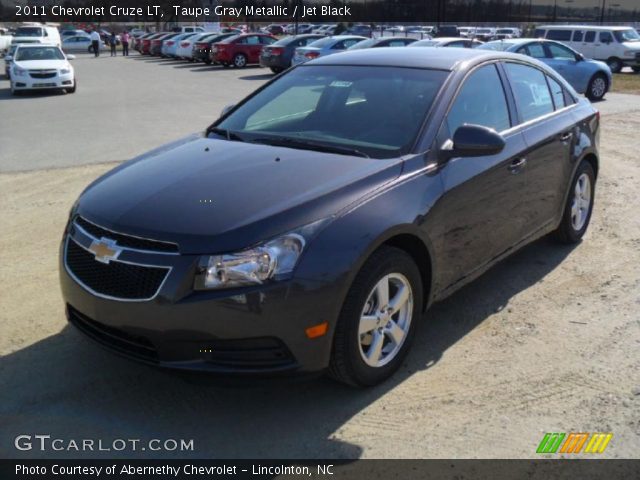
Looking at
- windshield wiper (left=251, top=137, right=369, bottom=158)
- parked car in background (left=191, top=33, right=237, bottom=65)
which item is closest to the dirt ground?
windshield wiper (left=251, top=137, right=369, bottom=158)

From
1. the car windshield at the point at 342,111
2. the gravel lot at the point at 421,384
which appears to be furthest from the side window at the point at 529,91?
the gravel lot at the point at 421,384

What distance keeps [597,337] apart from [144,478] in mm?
2895

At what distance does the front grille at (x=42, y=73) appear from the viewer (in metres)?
19.3

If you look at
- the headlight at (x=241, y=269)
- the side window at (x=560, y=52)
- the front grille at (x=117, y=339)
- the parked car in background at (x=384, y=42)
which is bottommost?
the front grille at (x=117, y=339)

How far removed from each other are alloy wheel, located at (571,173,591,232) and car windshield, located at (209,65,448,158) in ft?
6.99

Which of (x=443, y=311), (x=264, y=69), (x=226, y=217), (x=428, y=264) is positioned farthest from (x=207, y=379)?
(x=264, y=69)

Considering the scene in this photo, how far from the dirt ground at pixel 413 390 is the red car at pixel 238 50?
2654 centimetres

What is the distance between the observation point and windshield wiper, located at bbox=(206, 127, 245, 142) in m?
4.36

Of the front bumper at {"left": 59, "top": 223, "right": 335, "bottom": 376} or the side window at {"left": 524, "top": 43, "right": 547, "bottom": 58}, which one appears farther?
the side window at {"left": 524, "top": 43, "right": 547, "bottom": 58}

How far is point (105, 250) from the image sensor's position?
10.5ft

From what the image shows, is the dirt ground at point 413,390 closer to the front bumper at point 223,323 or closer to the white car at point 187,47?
the front bumper at point 223,323

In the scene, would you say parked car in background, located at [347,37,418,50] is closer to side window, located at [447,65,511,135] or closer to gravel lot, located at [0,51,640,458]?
gravel lot, located at [0,51,640,458]

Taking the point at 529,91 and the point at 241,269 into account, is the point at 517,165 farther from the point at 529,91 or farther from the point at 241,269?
the point at 241,269

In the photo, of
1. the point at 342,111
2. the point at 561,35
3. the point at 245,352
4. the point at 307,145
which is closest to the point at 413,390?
the point at 245,352
